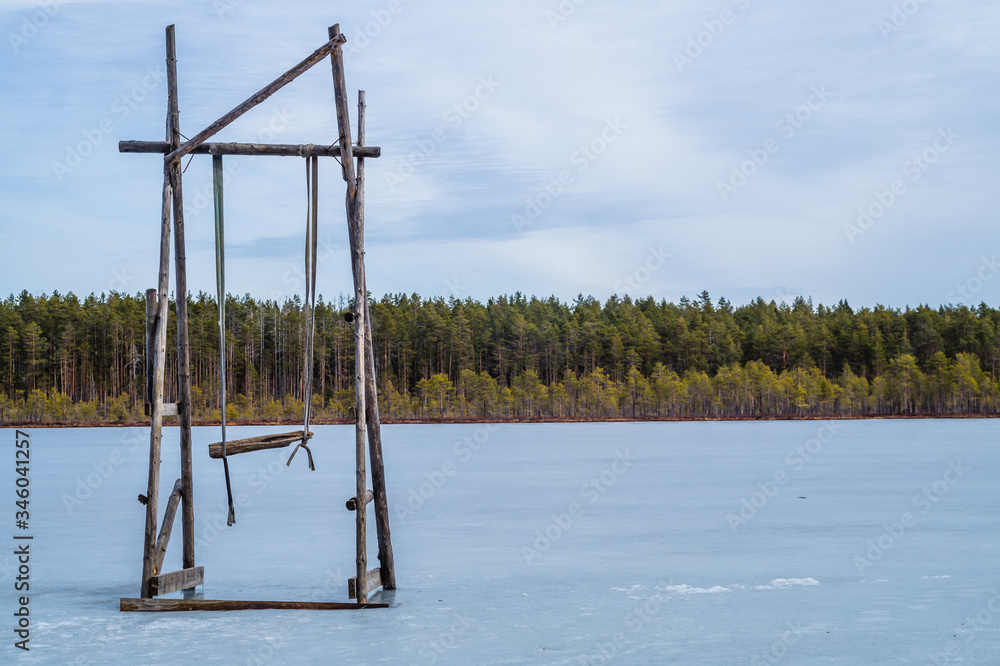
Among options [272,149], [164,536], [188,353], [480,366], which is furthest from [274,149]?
[480,366]

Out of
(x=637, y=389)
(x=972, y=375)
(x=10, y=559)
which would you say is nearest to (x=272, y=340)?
(x=637, y=389)

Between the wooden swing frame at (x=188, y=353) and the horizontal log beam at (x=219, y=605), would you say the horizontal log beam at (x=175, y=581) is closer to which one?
the wooden swing frame at (x=188, y=353)

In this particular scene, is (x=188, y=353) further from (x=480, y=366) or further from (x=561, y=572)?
(x=480, y=366)

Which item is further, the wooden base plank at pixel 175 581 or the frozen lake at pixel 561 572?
the wooden base plank at pixel 175 581

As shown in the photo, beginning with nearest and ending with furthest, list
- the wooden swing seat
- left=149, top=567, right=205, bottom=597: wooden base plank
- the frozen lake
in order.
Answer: the frozen lake
the wooden swing seat
left=149, top=567, right=205, bottom=597: wooden base plank

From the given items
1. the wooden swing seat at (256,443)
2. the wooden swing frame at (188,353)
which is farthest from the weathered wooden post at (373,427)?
the wooden swing seat at (256,443)

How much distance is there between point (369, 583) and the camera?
11609mm

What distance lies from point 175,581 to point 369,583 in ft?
6.93

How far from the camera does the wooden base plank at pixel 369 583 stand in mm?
11180

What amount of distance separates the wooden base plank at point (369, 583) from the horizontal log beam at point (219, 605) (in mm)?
303

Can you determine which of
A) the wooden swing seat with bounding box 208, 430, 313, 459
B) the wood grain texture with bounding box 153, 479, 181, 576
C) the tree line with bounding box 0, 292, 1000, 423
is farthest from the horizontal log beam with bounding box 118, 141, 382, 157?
the tree line with bounding box 0, 292, 1000, 423

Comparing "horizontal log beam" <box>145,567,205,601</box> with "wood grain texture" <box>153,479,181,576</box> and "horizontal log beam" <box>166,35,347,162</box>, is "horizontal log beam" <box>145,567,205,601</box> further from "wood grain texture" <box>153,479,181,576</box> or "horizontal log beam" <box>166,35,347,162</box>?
"horizontal log beam" <box>166,35,347,162</box>

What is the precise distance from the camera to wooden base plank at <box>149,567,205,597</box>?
11148mm

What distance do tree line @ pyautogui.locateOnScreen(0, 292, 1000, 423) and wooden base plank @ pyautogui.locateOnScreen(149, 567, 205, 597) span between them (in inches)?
3546
